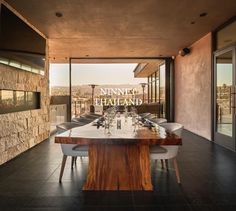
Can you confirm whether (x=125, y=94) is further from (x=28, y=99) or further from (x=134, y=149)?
(x=134, y=149)

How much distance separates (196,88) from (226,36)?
203 centimetres

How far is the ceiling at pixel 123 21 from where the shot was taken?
4227 millimetres

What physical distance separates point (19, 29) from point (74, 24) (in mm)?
1259

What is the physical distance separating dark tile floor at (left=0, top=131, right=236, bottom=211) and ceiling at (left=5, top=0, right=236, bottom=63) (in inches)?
108

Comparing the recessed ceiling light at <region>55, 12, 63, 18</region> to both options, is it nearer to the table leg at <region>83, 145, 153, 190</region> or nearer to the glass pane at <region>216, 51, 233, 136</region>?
the table leg at <region>83, 145, 153, 190</region>

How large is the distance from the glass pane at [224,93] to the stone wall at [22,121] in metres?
4.28

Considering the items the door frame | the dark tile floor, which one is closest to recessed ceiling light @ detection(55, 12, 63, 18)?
the dark tile floor

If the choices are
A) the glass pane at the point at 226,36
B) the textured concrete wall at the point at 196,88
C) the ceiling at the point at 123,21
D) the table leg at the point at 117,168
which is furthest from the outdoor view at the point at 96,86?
the table leg at the point at 117,168

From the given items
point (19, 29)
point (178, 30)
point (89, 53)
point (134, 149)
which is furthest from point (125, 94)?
point (134, 149)

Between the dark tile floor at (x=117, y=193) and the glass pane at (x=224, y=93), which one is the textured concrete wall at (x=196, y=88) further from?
the dark tile floor at (x=117, y=193)

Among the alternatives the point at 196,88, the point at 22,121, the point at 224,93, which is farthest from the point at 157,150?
the point at 196,88

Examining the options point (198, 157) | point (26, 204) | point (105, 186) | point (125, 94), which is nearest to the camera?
point (26, 204)

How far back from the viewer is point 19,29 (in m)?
4.55

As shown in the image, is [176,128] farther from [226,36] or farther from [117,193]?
[226,36]
